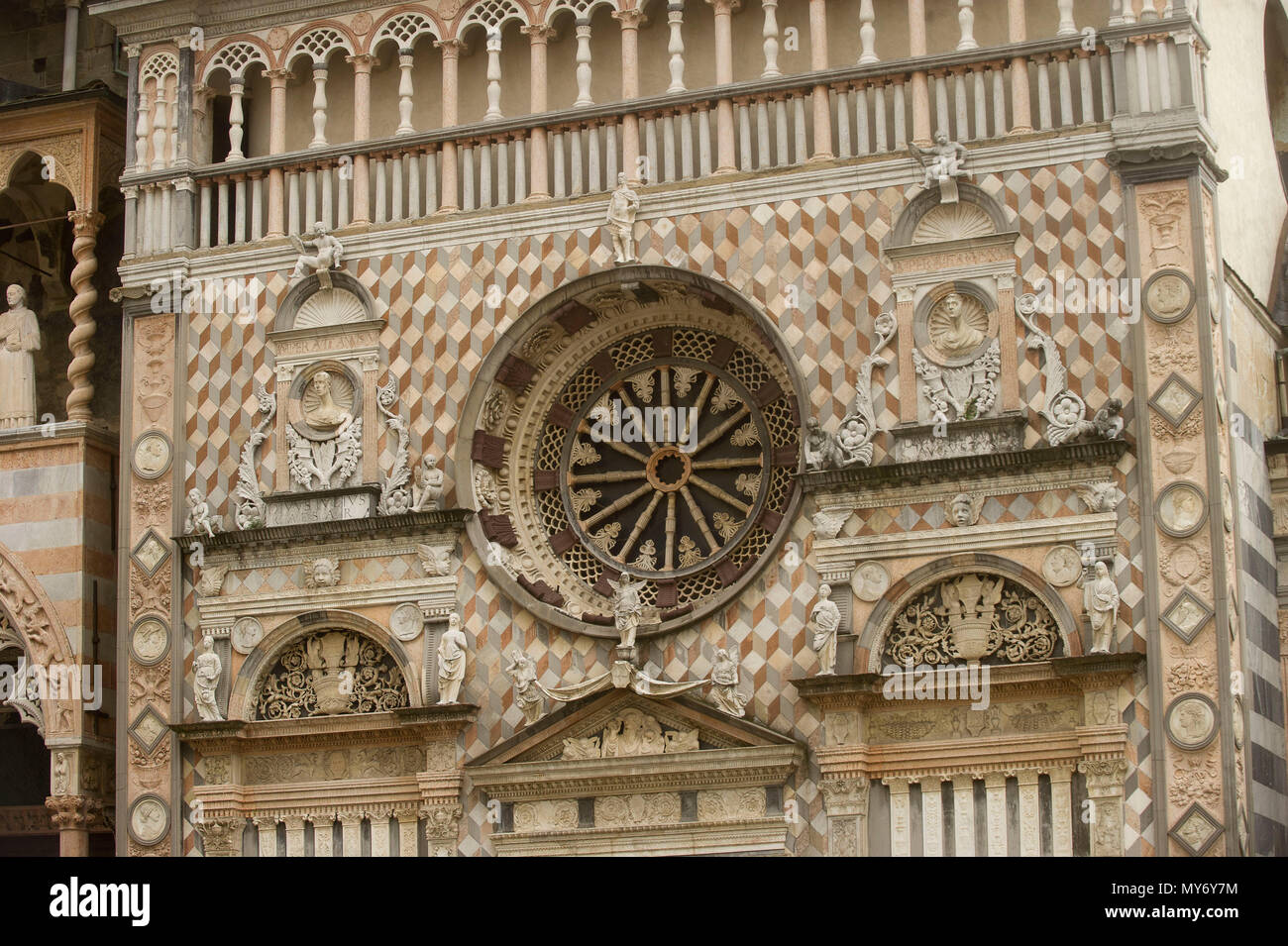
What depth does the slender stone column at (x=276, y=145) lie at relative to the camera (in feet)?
79.7

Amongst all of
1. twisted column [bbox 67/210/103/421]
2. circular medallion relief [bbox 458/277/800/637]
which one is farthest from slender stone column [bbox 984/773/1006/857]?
twisted column [bbox 67/210/103/421]

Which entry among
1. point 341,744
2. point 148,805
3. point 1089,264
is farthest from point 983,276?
point 148,805

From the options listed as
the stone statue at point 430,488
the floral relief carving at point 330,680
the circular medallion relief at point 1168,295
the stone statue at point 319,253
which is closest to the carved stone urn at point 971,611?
the circular medallion relief at point 1168,295

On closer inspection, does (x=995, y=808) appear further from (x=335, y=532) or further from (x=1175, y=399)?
(x=335, y=532)

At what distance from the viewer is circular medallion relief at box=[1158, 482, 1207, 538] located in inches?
809

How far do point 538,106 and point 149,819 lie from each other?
296 inches

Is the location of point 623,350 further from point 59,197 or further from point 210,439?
point 59,197

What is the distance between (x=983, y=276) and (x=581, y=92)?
4.33 metres

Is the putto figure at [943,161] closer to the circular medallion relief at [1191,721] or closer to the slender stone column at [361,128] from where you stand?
→ the circular medallion relief at [1191,721]

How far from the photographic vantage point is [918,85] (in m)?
22.3

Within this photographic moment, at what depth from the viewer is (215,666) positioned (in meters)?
23.2

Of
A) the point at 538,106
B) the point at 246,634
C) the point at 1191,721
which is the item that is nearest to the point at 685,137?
the point at 538,106

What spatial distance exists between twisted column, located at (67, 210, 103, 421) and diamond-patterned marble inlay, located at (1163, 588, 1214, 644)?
35.6 feet

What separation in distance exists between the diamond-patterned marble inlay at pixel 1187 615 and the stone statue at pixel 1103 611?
0.43 meters
